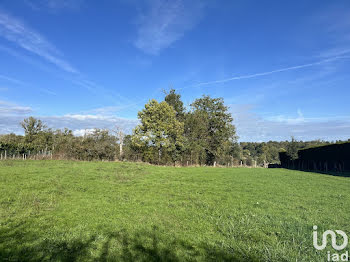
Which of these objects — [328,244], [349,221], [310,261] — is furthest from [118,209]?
[349,221]

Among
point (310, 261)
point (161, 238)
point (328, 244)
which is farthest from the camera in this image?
point (161, 238)

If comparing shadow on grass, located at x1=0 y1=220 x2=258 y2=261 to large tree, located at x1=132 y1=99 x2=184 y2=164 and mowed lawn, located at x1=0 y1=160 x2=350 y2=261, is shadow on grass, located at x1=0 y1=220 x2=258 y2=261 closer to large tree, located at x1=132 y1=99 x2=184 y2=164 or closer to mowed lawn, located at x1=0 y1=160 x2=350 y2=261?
mowed lawn, located at x1=0 y1=160 x2=350 y2=261

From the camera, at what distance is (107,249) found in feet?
11.9

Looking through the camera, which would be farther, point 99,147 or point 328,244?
point 99,147

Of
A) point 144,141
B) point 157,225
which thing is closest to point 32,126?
point 144,141

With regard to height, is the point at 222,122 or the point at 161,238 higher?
the point at 222,122

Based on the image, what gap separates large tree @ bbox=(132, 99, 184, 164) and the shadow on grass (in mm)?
21923

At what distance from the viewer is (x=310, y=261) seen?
3234 mm

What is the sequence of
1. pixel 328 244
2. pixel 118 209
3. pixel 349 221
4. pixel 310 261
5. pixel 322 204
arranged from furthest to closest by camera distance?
pixel 322 204 → pixel 118 209 → pixel 349 221 → pixel 328 244 → pixel 310 261

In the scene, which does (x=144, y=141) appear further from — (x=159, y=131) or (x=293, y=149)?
(x=293, y=149)

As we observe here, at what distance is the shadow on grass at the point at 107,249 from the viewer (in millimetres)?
3352

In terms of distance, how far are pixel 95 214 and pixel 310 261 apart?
4.92 meters

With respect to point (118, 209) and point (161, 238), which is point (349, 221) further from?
point (118, 209)

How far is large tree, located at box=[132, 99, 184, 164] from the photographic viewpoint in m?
26.2
